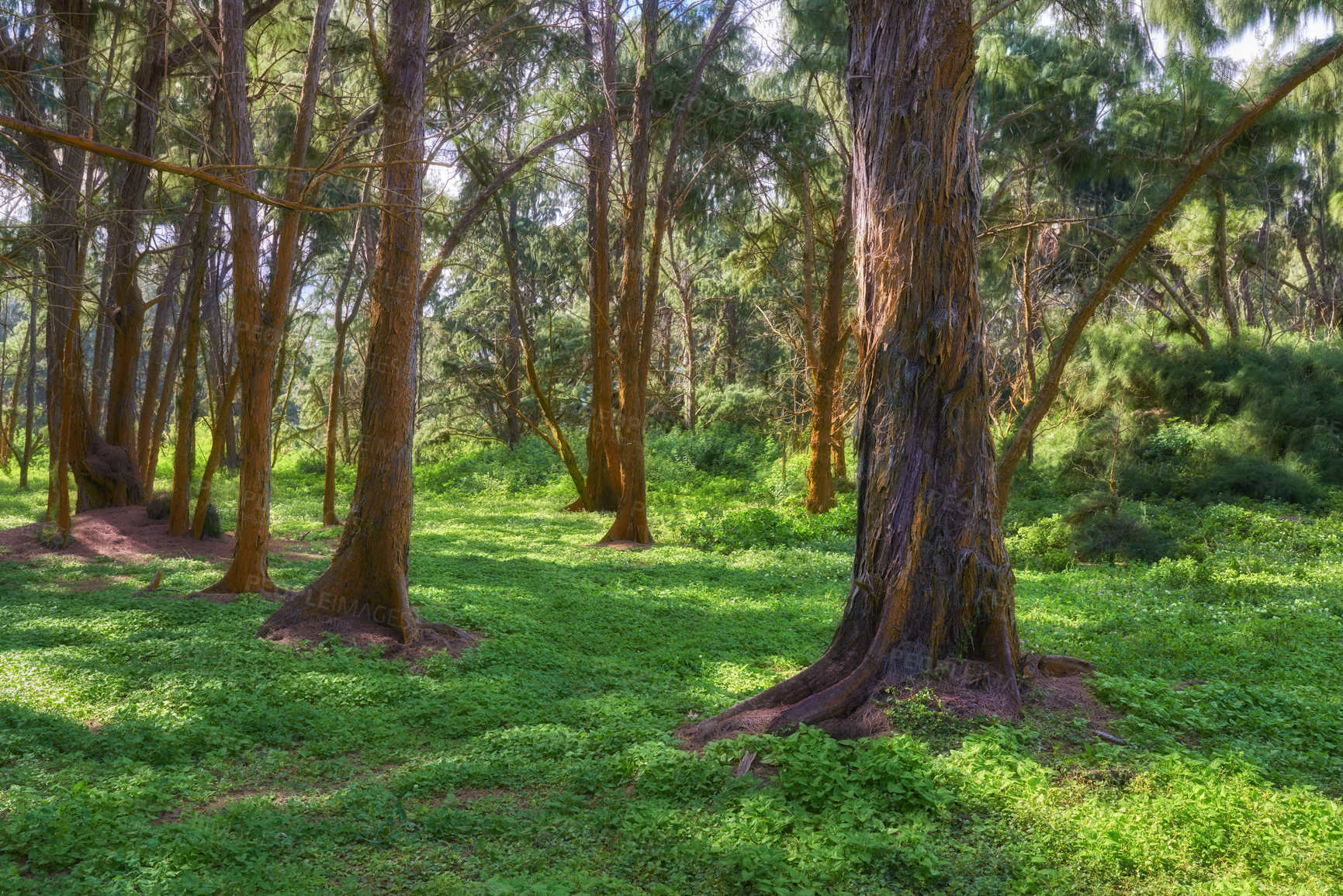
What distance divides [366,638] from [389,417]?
1.85 m

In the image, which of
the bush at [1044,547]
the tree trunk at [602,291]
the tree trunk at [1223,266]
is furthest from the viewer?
the tree trunk at [1223,266]

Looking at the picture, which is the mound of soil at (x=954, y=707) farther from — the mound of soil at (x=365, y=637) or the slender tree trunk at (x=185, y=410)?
the slender tree trunk at (x=185, y=410)

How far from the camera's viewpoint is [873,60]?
4.95 meters

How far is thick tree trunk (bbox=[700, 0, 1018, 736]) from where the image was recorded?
468 cm

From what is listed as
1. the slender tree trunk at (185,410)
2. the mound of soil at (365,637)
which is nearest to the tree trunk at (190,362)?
the slender tree trunk at (185,410)

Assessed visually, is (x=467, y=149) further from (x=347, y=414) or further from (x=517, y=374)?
(x=347, y=414)

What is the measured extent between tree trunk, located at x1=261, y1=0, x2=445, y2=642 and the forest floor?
Result: 0.67 m

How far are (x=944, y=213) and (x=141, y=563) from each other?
1058 centimetres

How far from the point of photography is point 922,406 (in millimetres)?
4773

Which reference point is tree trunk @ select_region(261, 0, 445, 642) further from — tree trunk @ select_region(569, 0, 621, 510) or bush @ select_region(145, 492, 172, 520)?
bush @ select_region(145, 492, 172, 520)

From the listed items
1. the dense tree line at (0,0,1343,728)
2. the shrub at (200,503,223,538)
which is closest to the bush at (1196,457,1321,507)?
the dense tree line at (0,0,1343,728)

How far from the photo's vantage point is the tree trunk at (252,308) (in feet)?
26.2

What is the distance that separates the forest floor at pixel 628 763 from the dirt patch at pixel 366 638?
0.18m

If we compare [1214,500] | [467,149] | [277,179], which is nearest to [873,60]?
[277,179]
